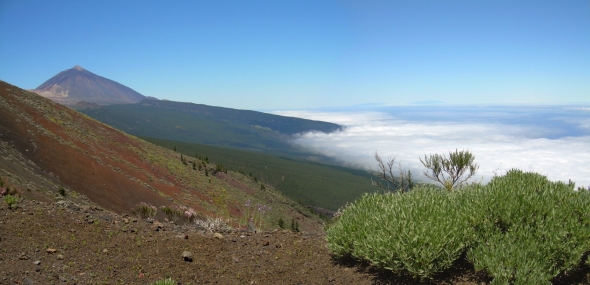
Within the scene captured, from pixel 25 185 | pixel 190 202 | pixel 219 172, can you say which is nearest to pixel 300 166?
pixel 219 172

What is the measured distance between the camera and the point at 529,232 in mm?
3467

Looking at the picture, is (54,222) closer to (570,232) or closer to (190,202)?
(570,232)

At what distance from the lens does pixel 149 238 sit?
5.13 m

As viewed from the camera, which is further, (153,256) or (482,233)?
(153,256)

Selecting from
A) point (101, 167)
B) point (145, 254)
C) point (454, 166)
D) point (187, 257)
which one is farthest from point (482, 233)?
point (101, 167)

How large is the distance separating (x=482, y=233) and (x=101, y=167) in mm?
16316

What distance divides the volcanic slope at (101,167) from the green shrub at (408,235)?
4.30 metres

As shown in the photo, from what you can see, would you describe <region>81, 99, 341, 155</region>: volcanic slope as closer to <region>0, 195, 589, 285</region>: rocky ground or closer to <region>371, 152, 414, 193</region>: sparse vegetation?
<region>371, 152, 414, 193</region>: sparse vegetation

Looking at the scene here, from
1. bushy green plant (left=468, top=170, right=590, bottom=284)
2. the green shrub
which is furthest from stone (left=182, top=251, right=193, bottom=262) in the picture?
bushy green plant (left=468, top=170, right=590, bottom=284)

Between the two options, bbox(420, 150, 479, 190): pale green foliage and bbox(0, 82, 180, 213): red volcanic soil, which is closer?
bbox(420, 150, 479, 190): pale green foliage

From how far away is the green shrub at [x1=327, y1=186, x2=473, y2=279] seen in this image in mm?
3311

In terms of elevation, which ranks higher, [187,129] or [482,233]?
[482,233]

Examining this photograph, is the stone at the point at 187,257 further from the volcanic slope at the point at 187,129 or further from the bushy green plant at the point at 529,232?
the volcanic slope at the point at 187,129

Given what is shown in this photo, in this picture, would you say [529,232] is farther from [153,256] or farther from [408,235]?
[153,256]
